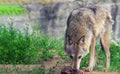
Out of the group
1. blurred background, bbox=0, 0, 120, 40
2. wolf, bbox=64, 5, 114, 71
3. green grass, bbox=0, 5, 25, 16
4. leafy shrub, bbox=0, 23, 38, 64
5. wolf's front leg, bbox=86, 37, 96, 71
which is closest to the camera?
wolf, bbox=64, 5, 114, 71

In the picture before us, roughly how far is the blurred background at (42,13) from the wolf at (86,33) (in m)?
4.68

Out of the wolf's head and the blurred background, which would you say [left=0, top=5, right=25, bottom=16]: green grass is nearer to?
the blurred background

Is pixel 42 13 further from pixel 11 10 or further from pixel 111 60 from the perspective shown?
pixel 111 60

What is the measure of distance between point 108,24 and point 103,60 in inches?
46.3

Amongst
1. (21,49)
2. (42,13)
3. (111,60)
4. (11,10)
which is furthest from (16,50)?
(42,13)

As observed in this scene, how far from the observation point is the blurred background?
15587 mm

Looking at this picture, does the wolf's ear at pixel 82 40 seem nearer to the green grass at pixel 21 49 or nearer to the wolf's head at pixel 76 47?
the wolf's head at pixel 76 47

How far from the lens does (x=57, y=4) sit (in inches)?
647

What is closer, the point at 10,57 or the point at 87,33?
the point at 87,33

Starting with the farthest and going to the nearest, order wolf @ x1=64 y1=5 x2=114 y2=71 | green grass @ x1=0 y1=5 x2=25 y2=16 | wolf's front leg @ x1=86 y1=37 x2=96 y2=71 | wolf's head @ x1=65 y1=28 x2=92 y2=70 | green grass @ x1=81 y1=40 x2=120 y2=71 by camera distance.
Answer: green grass @ x1=0 y1=5 x2=25 y2=16 → green grass @ x1=81 y1=40 x2=120 y2=71 → wolf's front leg @ x1=86 y1=37 x2=96 y2=71 → wolf @ x1=64 y1=5 x2=114 y2=71 → wolf's head @ x1=65 y1=28 x2=92 y2=70

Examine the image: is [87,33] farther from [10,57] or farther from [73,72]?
[10,57]

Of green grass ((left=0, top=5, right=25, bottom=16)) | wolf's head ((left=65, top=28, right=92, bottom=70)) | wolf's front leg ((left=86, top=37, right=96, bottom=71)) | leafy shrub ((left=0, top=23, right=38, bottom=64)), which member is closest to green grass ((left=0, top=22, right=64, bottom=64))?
leafy shrub ((left=0, top=23, right=38, bottom=64))

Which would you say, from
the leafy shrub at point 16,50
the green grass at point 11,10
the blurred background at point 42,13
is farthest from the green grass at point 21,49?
the blurred background at point 42,13

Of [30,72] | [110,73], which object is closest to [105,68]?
[110,73]
